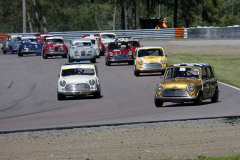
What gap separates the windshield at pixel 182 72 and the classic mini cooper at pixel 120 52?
17.3m

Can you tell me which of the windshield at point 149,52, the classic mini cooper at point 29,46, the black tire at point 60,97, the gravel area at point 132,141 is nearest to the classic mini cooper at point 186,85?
the gravel area at point 132,141

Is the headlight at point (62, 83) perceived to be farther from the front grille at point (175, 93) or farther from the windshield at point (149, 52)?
the windshield at point (149, 52)

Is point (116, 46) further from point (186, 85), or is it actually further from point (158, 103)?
point (186, 85)

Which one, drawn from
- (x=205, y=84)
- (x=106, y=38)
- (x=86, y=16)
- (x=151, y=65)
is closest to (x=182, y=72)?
(x=205, y=84)

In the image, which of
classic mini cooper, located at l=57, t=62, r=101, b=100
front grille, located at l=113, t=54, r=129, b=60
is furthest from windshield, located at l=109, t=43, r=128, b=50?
classic mini cooper, located at l=57, t=62, r=101, b=100

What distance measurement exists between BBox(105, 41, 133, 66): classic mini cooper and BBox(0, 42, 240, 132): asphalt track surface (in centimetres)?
370

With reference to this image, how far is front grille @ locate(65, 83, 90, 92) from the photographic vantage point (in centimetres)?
2266

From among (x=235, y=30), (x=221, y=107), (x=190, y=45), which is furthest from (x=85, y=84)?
(x=235, y=30)

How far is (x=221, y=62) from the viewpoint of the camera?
1665 inches

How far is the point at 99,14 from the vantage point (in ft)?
441

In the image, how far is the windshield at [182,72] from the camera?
19.5 metres

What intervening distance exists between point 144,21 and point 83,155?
6811cm

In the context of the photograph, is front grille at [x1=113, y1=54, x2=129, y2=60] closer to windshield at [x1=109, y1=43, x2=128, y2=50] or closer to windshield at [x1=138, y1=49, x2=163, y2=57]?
windshield at [x1=109, y1=43, x2=128, y2=50]

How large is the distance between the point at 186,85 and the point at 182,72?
103cm
